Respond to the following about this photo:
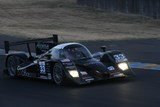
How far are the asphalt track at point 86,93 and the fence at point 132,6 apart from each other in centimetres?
2643

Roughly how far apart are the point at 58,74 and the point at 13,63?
9.53 feet

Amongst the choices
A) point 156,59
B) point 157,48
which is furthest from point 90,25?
point 156,59

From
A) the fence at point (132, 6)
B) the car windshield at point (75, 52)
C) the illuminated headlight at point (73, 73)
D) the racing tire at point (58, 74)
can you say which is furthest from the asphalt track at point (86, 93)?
the fence at point (132, 6)

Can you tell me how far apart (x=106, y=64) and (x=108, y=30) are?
23100mm

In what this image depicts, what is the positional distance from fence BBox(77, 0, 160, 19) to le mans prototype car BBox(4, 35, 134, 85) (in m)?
27.5

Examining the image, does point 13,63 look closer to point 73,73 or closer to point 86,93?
point 73,73

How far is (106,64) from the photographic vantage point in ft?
49.8

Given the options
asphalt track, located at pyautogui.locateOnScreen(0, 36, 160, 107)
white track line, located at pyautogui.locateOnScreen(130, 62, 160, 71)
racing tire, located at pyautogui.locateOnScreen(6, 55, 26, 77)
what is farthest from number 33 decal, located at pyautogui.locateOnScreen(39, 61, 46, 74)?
white track line, located at pyautogui.locateOnScreen(130, 62, 160, 71)

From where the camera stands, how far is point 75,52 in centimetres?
1528

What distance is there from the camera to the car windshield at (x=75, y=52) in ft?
49.7

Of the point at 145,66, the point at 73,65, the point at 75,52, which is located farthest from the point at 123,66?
the point at 145,66

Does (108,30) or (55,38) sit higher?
(55,38)

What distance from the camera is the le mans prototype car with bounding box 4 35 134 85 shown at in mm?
14453

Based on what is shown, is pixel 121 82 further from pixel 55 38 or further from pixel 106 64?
pixel 55 38
